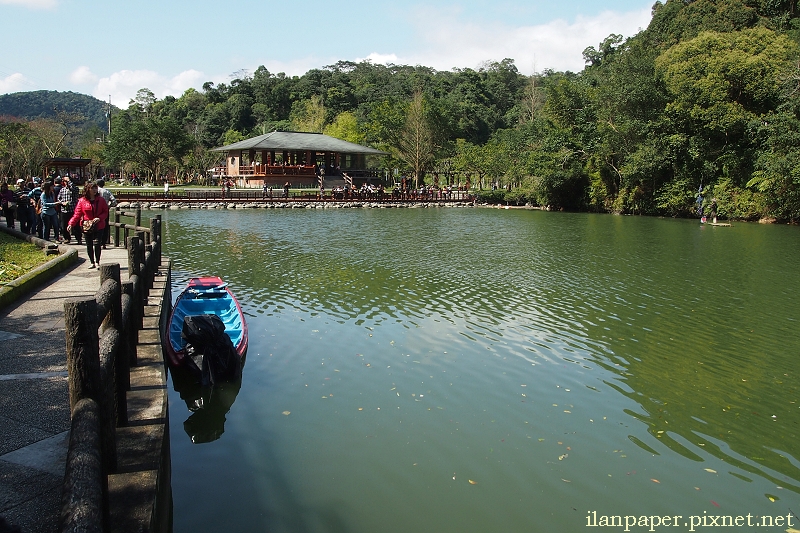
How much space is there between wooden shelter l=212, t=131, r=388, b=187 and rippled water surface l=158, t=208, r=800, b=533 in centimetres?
3837

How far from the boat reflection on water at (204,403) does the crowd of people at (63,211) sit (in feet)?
15.7

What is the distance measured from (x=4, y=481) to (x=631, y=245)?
22.6 m

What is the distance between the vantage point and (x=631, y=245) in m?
23.3

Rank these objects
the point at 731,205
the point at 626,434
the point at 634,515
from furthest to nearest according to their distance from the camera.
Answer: the point at 731,205, the point at 626,434, the point at 634,515

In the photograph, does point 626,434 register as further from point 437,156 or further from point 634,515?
point 437,156

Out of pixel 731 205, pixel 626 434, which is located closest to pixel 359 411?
pixel 626 434

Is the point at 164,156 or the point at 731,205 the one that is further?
the point at 164,156

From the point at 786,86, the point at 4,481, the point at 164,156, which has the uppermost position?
the point at 786,86

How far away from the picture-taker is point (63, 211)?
15.7 meters

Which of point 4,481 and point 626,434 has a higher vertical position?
point 4,481

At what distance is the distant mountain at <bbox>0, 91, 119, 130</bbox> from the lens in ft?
513

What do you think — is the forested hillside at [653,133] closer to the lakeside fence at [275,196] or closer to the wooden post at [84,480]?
the lakeside fence at [275,196]

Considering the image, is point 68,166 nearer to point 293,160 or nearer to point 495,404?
point 293,160

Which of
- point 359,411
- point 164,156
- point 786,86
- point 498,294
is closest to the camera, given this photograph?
point 359,411
